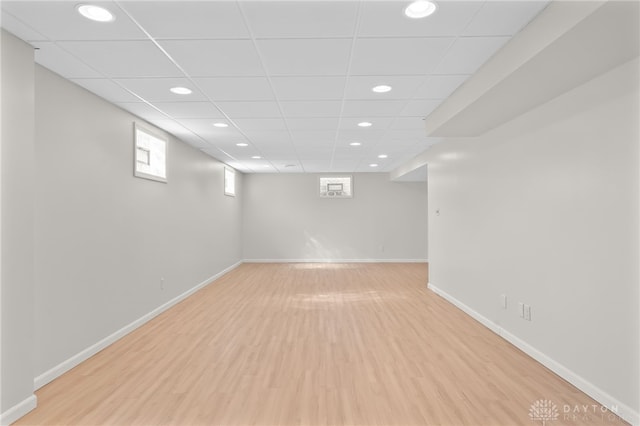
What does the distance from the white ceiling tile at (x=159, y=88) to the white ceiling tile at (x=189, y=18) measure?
2.80ft

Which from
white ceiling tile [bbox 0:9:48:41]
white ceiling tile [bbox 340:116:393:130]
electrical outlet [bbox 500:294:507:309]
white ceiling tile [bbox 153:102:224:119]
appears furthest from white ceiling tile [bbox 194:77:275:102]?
electrical outlet [bbox 500:294:507:309]

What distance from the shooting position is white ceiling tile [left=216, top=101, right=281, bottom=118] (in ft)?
12.7

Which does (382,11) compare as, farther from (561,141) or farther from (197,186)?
(197,186)

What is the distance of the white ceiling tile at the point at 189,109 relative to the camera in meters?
3.87

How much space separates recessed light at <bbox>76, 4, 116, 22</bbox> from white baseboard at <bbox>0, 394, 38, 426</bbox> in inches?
102

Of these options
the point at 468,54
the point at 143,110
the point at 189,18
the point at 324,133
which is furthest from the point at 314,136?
the point at 189,18

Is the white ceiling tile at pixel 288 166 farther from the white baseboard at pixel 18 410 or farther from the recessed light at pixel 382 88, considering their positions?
the white baseboard at pixel 18 410

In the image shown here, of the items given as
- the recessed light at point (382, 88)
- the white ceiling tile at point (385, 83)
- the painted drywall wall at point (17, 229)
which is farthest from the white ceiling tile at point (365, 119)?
the painted drywall wall at point (17, 229)

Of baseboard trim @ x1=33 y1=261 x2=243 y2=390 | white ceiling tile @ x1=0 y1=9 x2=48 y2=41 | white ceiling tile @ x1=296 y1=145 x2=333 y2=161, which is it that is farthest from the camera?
white ceiling tile @ x1=296 y1=145 x2=333 y2=161

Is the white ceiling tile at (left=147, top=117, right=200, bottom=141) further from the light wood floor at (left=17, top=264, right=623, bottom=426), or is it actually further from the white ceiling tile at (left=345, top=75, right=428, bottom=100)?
the light wood floor at (left=17, top=264, right=623, bottom=426)

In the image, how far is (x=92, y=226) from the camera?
3438 millimetres

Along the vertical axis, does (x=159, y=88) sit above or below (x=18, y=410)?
above

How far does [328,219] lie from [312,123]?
581cm

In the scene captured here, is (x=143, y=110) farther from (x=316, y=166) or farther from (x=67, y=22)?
(x=316, y=166)
